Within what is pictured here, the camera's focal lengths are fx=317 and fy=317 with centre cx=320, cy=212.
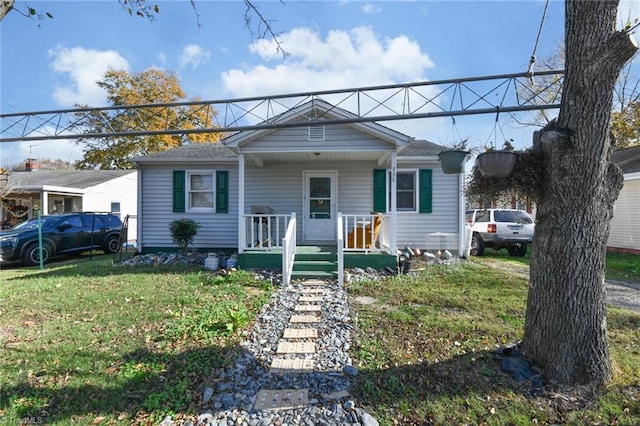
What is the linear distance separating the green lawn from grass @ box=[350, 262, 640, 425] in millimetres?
11

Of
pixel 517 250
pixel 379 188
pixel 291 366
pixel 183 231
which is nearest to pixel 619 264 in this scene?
pixel 517 250

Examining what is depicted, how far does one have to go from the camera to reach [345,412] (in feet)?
8.61

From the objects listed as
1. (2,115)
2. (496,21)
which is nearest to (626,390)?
(496,21)

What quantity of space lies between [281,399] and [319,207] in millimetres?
6751

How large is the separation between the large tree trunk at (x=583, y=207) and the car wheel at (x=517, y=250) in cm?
881

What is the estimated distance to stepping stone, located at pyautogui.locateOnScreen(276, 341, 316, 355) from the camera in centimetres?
363

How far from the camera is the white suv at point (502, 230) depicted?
10.3 metres

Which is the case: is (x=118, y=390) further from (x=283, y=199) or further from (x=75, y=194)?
(x=75, y=194)

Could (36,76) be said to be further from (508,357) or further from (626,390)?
(626,390)

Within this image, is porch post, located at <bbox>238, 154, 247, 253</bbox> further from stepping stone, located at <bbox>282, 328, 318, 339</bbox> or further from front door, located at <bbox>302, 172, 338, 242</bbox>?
stepping stone, located at <bbox>282, 328, 318, 339</bbox>

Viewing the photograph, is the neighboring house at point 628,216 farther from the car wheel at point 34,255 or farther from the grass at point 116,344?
the car wheel at point 34,255

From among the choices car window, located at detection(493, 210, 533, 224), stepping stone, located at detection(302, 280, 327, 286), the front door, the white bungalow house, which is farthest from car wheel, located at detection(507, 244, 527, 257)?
stepping stone, located at detection(302, 280, 327, 286)

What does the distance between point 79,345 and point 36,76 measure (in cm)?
772

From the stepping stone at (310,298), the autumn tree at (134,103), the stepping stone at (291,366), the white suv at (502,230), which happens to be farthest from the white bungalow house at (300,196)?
the autumn tree at (134,103)
